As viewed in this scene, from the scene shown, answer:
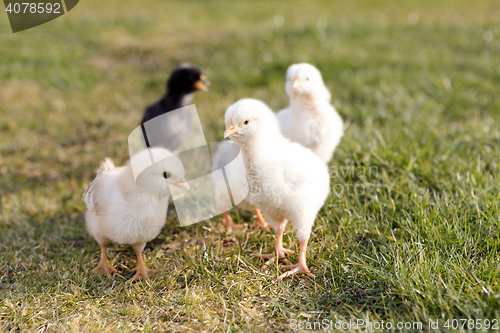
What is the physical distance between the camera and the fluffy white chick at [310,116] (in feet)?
11.4

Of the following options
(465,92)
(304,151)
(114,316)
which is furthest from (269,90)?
(114,316)

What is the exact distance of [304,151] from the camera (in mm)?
2943

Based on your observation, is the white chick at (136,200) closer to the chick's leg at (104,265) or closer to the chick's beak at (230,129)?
the chick's leg at (104,265)

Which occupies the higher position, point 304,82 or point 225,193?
point 304,82

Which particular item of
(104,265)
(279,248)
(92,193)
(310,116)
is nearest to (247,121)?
(279,248)

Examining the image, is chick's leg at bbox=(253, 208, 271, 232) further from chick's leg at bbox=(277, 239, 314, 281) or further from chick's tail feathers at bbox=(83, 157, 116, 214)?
chick's tail feathers at bbox=(83, 157, 116, 214)

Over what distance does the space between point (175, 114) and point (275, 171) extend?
2.20m

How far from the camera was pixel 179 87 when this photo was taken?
471cm

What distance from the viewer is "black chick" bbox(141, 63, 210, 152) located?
4.36 meters

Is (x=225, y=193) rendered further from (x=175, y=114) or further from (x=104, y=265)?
(x=175, y=114)

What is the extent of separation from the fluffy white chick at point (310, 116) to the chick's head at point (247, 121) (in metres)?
0.88

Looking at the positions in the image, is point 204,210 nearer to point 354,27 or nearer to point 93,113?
point 93,113

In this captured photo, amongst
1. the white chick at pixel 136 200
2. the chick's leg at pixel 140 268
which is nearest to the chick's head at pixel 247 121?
the white chick at pixel 136 200

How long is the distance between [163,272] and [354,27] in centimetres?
689
